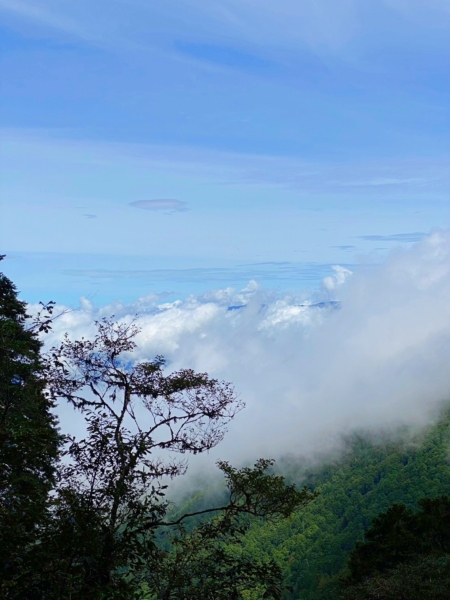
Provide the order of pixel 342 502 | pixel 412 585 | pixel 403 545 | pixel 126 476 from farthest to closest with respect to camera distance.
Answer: pixel 342 502, pixel 403 545, pixel 412 585, pixel 126 476

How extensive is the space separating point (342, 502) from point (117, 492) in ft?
436

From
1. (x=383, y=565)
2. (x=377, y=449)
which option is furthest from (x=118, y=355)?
(x=377, y=449)

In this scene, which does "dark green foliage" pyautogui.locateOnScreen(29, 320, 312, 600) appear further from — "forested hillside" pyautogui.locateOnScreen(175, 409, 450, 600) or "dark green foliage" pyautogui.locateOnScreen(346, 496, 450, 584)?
"forested hillside" pyautogui.locateOnScreen(175, 409, 450, 600)

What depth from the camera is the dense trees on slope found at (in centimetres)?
714

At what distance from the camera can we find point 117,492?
9375 mm

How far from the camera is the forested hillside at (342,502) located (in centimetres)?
9725

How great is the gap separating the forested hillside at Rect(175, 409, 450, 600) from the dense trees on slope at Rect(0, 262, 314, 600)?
64438mm

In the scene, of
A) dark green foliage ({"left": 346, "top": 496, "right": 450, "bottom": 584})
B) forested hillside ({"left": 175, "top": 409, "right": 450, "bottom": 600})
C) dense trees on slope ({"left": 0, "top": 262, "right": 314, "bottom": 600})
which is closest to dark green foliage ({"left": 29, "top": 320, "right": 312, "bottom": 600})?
dense trees on slope ({"left": 0, "top": 262, "right": 314, "bottom": 600})

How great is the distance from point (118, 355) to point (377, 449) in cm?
17750

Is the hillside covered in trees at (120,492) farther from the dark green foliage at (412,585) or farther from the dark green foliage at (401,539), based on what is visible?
the dark green foliage at (401,539)

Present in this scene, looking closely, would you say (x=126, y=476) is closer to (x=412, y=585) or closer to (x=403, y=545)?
(x=412, y=585)

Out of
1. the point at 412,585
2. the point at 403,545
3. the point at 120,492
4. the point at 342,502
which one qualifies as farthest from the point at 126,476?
the point at 342,502

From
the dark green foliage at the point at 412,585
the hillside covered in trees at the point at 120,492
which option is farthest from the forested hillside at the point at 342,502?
the hillside covered in trees at the point at 120,492

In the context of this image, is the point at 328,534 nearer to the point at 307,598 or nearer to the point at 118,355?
the point at 307,598
